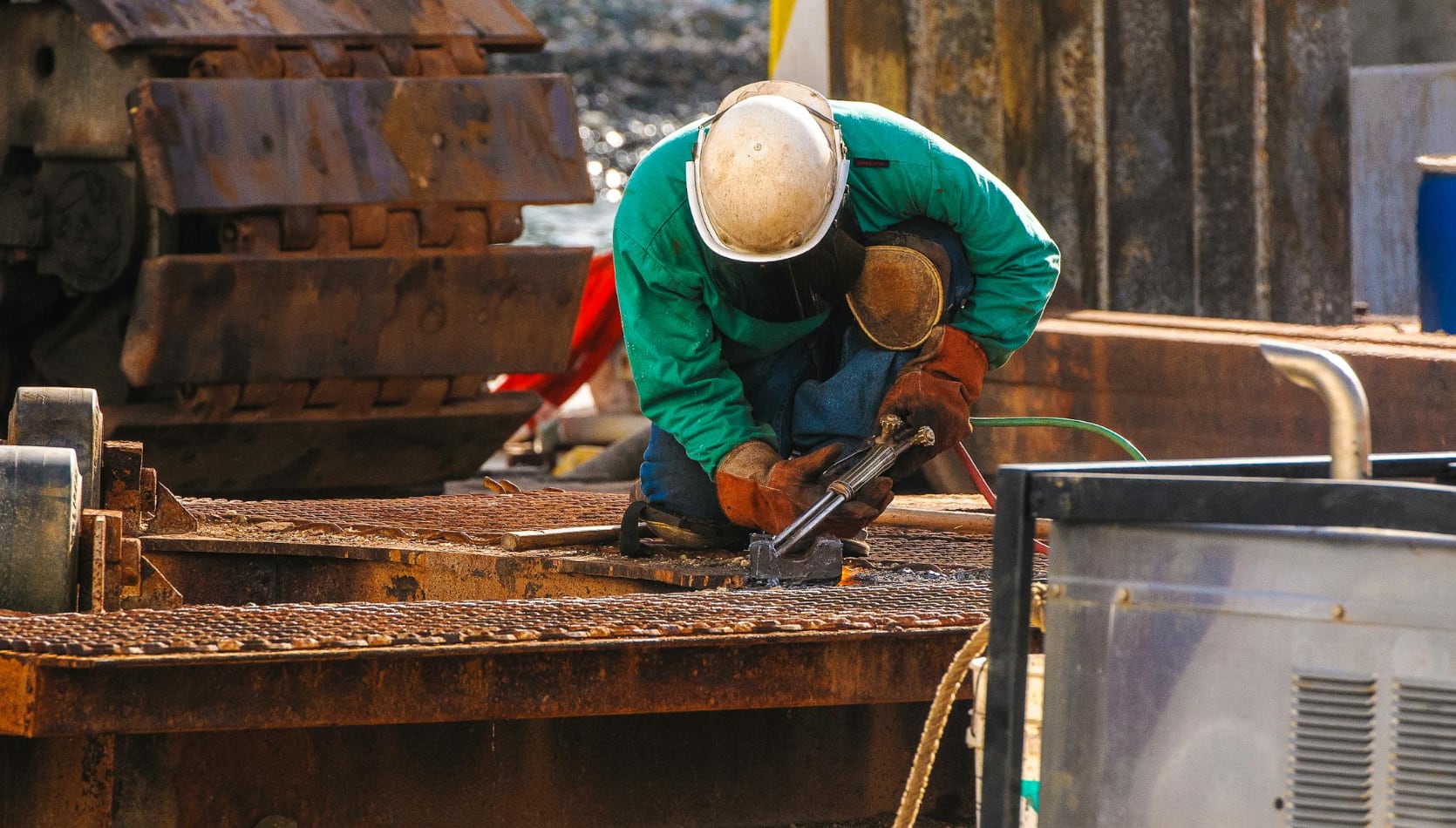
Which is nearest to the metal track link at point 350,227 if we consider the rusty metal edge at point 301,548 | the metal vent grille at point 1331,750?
the rusty metal edge at point 301,548

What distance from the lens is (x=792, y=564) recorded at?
3.69m

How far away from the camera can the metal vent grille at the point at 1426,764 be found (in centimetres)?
183

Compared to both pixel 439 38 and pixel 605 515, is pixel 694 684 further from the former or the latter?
pixel 439 38

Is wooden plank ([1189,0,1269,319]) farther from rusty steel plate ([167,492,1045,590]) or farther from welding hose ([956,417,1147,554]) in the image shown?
rusty steel plate ([167,492,1045,590])

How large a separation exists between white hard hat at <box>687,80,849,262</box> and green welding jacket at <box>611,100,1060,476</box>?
103 millimetres

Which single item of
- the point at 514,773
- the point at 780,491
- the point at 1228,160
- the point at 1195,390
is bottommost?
the point at 514,773

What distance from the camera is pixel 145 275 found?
543cm

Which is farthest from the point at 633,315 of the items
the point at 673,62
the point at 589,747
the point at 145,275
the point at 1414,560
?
the point at 673,62

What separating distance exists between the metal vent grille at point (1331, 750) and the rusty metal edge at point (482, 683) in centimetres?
109

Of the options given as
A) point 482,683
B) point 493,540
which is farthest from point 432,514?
point 482,683

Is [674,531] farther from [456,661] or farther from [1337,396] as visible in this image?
[1337,396]

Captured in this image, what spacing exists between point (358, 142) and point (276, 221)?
0.30 meters

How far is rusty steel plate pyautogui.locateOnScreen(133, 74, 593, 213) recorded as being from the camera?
210 inches

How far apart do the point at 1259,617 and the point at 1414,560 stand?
0.14 m
